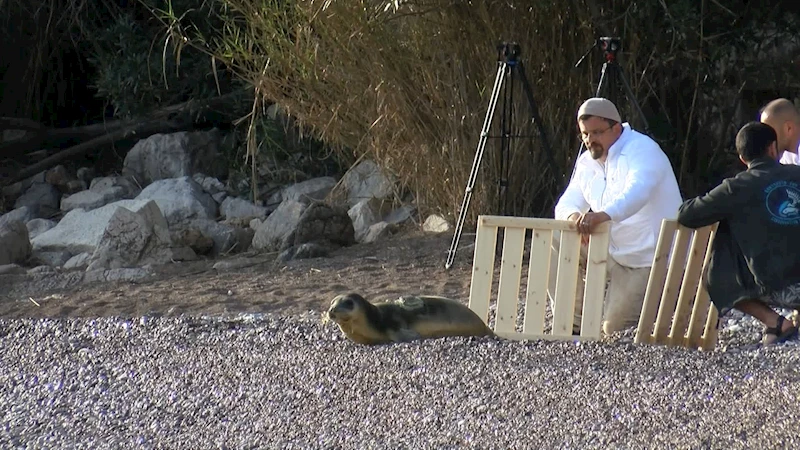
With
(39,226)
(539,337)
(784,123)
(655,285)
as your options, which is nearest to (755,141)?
(784,123)

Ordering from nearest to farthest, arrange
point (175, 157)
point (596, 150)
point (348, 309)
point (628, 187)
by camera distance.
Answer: point (348, 309) → point (628, 187) → point (596, 150) → point (175, 157)

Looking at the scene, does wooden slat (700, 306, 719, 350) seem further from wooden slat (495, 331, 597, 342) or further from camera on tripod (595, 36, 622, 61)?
camera on tripod (595, 36, 622, 61)

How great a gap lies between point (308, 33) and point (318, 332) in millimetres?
3555

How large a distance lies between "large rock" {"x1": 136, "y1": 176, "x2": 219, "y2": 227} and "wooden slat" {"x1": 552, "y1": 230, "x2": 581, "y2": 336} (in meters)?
5.78

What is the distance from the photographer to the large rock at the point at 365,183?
10057 mm

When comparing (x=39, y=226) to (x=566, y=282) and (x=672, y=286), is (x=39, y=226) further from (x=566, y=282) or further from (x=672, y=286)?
(x=672, y=286)

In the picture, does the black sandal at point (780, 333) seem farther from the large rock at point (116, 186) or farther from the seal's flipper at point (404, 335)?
the large rock at point (116, 186)

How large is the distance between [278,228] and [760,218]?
490 centimetres

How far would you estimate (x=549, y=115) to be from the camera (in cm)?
843

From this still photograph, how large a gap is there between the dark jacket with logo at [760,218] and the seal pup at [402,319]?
104 centimetres

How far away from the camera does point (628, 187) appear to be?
5445 mm

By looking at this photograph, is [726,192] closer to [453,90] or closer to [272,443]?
[272,443]

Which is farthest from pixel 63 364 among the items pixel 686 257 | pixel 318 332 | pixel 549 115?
pixel 549 115

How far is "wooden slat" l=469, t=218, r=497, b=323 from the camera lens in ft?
18.4
